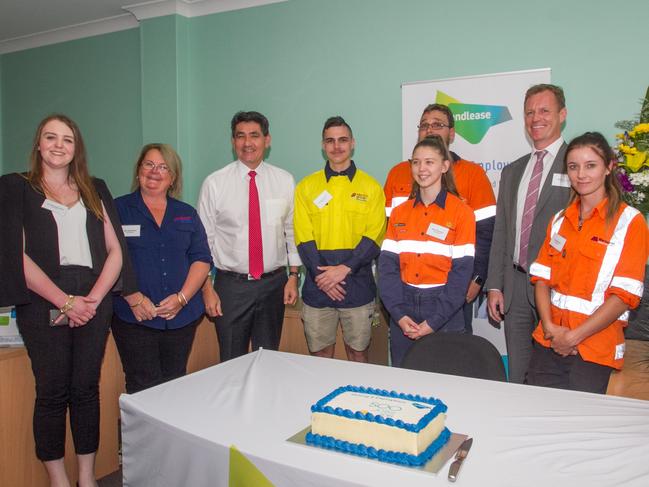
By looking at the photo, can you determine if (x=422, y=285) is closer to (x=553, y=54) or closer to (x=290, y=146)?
(x=553, y=54)

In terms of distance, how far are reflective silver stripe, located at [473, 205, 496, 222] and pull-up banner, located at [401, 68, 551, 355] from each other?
2.19ft

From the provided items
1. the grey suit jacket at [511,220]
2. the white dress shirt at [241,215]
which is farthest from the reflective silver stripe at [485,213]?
the white dress shirt at [241,215]

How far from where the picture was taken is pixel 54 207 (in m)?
2.37

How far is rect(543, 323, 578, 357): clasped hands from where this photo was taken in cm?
220

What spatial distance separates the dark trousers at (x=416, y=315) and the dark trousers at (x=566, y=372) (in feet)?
1.37

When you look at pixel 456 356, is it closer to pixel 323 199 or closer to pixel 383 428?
pixel 383 428

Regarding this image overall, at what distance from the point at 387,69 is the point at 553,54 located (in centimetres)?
115

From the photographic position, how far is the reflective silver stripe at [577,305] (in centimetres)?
220

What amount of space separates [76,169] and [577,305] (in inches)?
88.6

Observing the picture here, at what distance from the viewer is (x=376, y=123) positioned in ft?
13.7

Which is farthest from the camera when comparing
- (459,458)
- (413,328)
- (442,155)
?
(442,155)

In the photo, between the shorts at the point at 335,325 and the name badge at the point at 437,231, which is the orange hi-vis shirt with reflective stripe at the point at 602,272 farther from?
the shorts at the point at 335,325

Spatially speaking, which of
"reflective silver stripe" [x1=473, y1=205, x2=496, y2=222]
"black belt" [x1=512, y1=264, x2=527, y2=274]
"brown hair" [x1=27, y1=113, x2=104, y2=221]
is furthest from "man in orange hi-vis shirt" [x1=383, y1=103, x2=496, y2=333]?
"brown hair" [x1=27, y1=113, x2=104, y2=221]

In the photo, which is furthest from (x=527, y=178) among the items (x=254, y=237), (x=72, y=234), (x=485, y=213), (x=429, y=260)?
(x=72, y=234)
